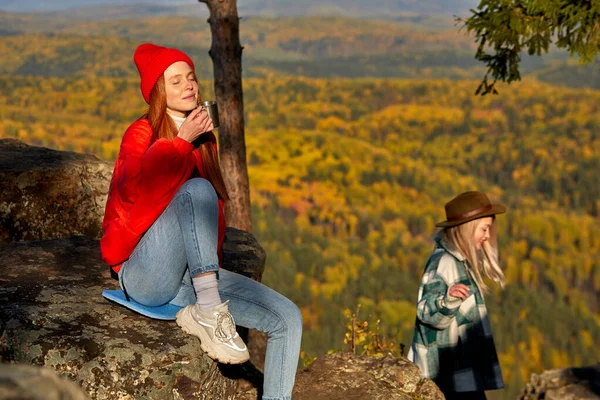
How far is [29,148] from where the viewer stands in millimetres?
5895

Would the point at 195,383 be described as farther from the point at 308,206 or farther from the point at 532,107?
the point at 532,107

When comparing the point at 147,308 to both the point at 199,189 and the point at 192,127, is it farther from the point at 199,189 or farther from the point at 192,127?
the point at 192,127

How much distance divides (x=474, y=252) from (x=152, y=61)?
245 centimetres

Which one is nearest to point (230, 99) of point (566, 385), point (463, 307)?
point (463, 307)

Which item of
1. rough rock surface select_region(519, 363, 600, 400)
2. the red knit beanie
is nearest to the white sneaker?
the red knit beanie

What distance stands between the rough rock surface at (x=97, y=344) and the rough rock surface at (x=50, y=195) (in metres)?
→ 1.43

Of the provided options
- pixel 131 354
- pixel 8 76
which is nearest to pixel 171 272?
pixel 131 354

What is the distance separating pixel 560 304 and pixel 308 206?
70.0ft

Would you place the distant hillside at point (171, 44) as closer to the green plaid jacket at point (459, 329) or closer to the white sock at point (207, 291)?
the green plaid jacket at point (459, 329)

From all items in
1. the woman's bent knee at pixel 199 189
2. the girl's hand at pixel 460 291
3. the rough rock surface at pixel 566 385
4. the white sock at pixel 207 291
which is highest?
the woman's bent knee at pixel 199 189

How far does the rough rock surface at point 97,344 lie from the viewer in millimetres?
2785

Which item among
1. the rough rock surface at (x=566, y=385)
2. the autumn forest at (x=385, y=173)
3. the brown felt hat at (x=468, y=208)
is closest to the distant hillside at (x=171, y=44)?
the autumn forest at (x=385, y=173)

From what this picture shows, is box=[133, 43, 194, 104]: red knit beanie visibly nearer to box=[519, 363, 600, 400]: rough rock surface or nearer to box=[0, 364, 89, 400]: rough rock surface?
box=[0, 364, 89, 400]: rough rock surface

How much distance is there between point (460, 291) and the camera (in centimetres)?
398
